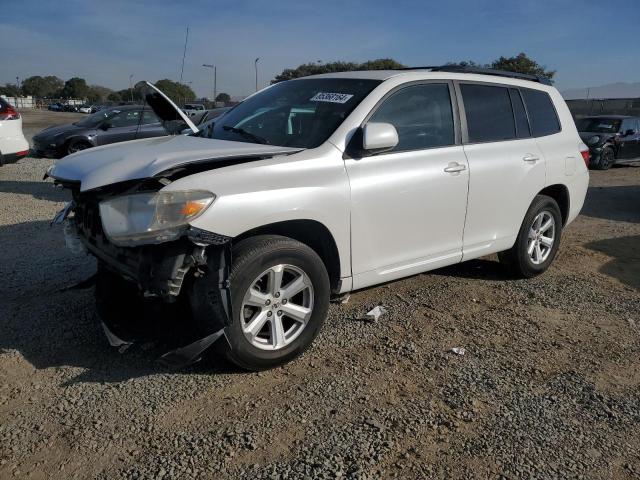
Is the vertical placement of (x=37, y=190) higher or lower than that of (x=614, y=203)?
higher

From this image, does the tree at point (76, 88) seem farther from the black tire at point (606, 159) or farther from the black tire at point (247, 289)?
the black tire at point (247, 289)

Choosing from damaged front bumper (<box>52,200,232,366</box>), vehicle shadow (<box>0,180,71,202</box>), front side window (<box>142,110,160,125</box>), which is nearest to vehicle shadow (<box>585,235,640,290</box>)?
damaged front bumper (<box>52,200,232,366</box>)

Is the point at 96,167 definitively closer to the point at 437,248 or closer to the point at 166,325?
the point at 166,325

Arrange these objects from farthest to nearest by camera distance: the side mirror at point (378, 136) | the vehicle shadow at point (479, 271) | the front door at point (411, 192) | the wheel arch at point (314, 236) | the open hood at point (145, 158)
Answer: the vehicle shadow at point (479, 271) < the front door at point (411, 192) < the side mirror at point (378, 136) < the wheel arch at point (314, 236) < the open hood at point (145, 158)

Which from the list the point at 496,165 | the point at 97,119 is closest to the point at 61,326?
the point at 496,165

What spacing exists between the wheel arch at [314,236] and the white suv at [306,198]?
0.01m

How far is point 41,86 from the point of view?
110 metres

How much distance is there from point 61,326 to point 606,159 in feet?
50.9

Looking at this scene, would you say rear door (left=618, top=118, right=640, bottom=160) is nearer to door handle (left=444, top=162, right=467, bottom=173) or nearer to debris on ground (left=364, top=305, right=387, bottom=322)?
door handle (left=444, top=162, right=467, bottom=173)

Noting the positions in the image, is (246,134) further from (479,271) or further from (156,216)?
(479,271)

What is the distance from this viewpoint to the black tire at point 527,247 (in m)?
4.92

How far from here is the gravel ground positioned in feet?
8.34

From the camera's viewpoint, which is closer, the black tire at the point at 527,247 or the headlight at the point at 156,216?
the headlight at the point at 156,216

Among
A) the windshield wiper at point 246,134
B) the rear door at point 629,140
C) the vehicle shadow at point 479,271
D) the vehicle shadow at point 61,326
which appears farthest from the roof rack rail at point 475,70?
the rear door at point 629,140
